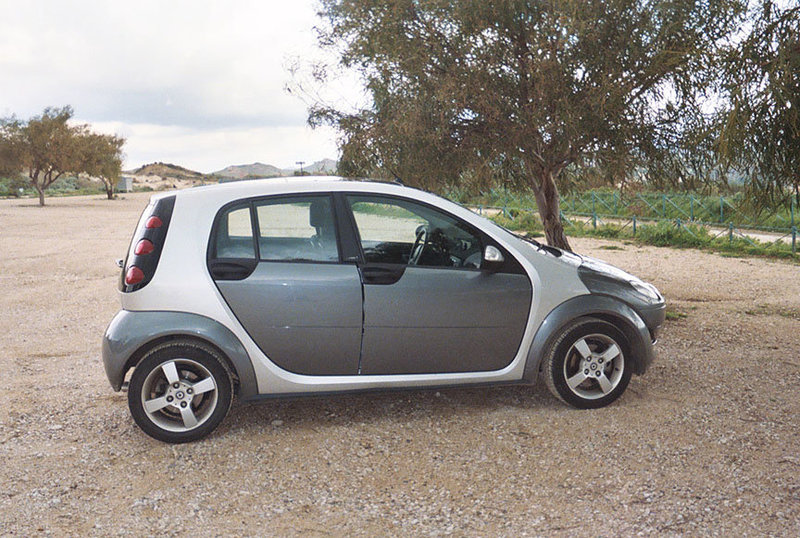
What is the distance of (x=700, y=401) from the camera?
5070 mm

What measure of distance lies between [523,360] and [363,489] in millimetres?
1479

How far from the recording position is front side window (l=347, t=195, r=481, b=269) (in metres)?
4.45

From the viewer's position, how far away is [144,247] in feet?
13.8

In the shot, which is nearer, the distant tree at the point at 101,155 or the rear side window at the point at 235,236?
the rear side window at the point at 235,236

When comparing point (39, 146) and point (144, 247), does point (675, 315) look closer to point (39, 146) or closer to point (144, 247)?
point (144, 247)

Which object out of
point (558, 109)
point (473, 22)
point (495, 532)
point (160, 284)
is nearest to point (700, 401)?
point (495, 532)

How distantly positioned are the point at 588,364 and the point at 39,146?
4636cm

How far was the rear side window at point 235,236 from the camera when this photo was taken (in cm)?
428

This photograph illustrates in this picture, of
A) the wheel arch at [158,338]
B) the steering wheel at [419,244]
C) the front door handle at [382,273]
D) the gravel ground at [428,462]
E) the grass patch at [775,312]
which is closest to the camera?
the gravel ground at [428,462]

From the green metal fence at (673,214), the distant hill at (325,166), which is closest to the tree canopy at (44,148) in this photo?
the green metal fence at (673,214)

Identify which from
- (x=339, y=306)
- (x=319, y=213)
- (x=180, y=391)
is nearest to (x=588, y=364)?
(x=339, y=306)

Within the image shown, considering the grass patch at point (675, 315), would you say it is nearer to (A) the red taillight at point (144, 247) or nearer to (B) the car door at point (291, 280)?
(B) the car door at point (291, 280)

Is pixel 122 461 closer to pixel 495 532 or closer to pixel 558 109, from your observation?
pixel 495 532

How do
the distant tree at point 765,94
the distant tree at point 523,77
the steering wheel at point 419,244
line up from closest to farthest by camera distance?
the steering wheel at point 419,244
the distant tree at point 765,94
the distant tree at point 523,77
